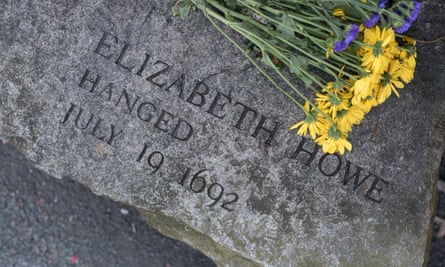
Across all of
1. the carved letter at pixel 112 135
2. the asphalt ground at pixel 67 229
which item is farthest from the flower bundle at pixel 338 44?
the asphalt ground at pixel 67 229

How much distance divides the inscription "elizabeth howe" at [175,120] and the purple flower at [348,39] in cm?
51

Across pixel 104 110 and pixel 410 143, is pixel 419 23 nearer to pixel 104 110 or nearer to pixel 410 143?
pixel 410 143

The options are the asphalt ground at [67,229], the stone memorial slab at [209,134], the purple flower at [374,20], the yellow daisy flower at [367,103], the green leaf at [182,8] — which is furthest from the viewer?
the asphalt ground at [67,229]

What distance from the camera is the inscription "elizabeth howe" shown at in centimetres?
181

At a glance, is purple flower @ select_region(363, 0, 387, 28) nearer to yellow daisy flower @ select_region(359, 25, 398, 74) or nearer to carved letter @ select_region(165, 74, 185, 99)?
yellow daisy flower @ select_region(359, 25, 398, 74)

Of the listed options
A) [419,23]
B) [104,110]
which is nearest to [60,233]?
[104,110]

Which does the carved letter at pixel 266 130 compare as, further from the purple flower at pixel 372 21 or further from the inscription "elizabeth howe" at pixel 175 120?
the purple flower at pixel 372 21

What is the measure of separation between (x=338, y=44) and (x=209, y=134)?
627mm

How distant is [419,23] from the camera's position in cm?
179

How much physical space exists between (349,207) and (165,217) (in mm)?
665

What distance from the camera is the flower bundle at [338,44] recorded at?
1349mm

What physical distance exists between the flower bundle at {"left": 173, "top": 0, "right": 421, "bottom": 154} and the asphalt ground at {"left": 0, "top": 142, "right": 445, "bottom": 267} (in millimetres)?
1236

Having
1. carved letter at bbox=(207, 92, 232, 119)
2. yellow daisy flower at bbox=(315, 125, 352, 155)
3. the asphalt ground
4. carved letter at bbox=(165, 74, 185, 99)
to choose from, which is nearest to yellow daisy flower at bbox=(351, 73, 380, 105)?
yellow daisy flower at bbox=(315, 125, 352, 155)

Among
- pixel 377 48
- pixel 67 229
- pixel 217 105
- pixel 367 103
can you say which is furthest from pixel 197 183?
pixel 67 229
